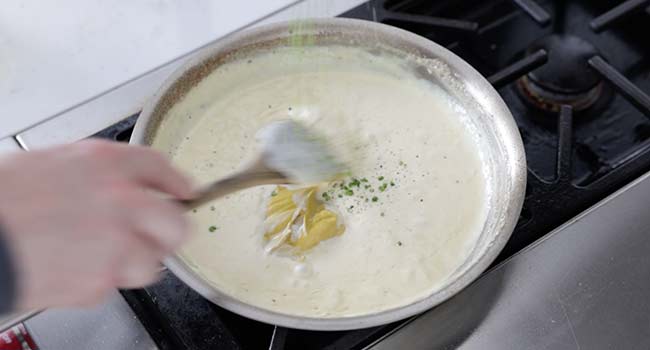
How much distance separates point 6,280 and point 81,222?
0.05 meters

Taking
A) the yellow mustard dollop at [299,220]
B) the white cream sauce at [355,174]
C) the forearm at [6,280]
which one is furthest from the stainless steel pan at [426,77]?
the forearm at [6,280]

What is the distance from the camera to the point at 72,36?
102cm

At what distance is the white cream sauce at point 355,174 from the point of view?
81 cm

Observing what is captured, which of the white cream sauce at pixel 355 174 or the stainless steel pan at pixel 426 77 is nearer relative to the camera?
the stainless steel pan at pixel 426 77

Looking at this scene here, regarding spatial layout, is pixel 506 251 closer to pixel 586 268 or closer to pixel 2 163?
pixel 586 268

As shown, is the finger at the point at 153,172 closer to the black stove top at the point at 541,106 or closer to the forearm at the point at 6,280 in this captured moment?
the forearm at the point at 6,280

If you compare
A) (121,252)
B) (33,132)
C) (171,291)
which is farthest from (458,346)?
(33,132)

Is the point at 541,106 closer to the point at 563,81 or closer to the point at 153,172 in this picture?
the point at 563,81

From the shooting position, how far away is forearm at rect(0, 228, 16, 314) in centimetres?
44

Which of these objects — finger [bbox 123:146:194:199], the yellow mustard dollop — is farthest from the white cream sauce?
finger [bbox 123:146:194:199]

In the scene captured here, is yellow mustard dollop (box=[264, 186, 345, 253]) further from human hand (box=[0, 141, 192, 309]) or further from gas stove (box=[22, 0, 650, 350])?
human hand (box=[0, 141, 192, 309])

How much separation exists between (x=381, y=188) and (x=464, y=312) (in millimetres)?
179

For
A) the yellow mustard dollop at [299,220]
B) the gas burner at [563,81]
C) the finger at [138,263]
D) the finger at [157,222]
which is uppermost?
the finger at [157,222]

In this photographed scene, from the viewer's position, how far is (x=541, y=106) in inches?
39.1
